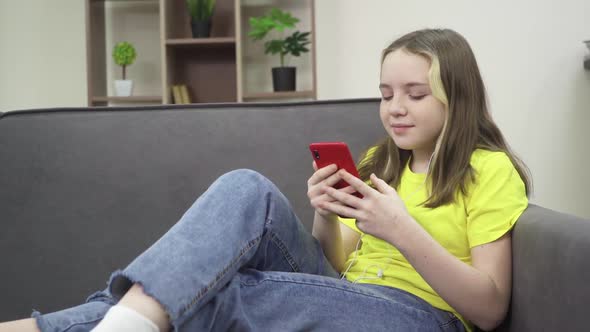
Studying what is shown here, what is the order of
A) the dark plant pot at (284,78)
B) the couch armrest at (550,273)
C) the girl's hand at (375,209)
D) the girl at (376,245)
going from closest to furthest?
the couch armrest at (550,273) < the girl at (376,245) < the girl's hand at (375,209) < the dark plant pot at (284,78)

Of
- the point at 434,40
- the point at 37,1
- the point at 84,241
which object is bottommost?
the point at 84,241

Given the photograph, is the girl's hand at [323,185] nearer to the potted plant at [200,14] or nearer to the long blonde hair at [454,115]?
the long blonde hair at [454,115]

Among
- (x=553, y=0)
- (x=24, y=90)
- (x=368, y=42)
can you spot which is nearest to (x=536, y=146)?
(x=553, y=0)

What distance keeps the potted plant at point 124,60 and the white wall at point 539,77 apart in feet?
4.26

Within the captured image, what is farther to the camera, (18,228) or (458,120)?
(18,228)

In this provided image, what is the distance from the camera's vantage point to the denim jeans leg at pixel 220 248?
2.58 feet

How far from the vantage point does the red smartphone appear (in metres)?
1.01

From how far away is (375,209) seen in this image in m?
0.96

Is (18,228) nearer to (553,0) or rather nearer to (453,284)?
(453,284)

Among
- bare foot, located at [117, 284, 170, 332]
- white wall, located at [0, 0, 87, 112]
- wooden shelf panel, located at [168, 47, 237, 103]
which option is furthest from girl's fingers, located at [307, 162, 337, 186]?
white wall, located at [0, 0, 87, 112]

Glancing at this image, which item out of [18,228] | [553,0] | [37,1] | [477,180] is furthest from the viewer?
[37,1]

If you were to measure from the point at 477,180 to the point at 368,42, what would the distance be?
1823 mm

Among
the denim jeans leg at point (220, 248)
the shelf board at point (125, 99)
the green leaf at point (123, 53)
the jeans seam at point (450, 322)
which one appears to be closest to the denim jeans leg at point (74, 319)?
the denim jeans leg at point (220, 248)

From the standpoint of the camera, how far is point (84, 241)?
1320 millimetres
